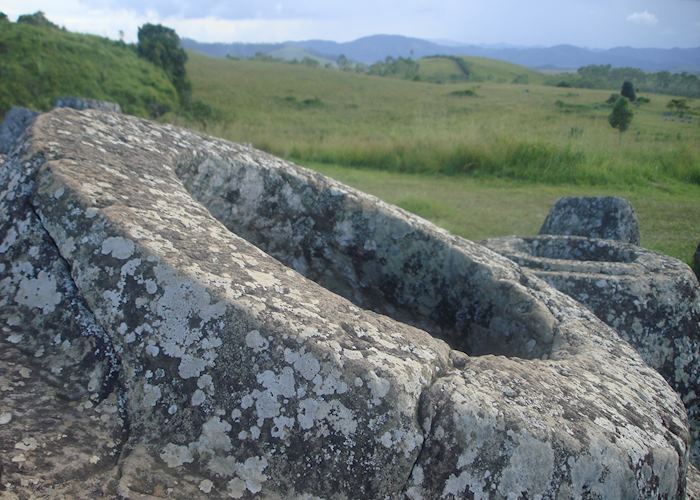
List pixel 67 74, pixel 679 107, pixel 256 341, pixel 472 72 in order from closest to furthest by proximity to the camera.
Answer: pixel 256 341, pixel 67 74, pixel 679 107, pixel 472 72

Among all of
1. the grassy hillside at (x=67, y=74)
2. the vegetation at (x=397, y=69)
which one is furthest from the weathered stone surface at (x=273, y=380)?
the vegetation at (x=397, y=69)

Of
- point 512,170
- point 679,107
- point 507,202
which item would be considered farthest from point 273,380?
point 679,107

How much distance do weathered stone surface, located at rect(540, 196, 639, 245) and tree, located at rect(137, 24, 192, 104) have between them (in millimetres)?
26480

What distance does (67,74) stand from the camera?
21.7m

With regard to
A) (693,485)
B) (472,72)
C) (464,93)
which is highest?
(472,72)

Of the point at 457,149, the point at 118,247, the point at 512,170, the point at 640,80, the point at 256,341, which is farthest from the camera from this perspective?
the point at 640,80

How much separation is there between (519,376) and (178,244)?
1.19 m

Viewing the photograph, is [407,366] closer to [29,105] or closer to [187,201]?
[187,201]

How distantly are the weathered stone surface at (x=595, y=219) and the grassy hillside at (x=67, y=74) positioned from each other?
58.0ft

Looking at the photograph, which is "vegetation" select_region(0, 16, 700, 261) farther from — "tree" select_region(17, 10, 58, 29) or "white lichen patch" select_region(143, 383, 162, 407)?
"white lichen patch" select_region(143, 383, 162, 407)

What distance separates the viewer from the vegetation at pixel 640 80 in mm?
46594

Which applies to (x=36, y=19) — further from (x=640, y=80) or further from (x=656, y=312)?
(x=640, y=80)

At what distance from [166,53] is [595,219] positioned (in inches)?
1182

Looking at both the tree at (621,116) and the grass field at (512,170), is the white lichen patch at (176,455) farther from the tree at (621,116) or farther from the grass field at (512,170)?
the tree at (621,116)
